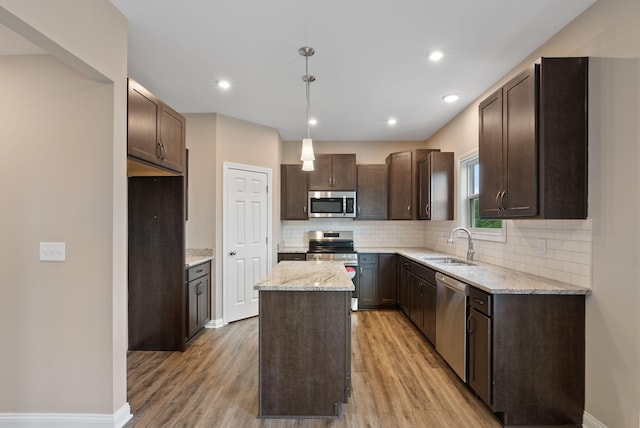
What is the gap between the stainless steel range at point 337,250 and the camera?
15.1 feet

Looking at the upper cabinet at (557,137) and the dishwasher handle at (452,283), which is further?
the dishwasher handle at (452,283)

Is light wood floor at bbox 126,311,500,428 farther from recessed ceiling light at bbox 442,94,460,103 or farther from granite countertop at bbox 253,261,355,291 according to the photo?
recessed ceiling light at bbox 442,94,460,103

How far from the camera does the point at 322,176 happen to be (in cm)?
497

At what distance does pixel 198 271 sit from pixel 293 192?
200cm

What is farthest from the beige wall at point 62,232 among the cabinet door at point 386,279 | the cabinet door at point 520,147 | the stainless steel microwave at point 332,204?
the cabinet door at point 386,279

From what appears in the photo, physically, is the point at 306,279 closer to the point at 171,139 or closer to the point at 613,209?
the point at 171,139

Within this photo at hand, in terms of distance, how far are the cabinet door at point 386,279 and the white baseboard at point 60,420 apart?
3.45 metres

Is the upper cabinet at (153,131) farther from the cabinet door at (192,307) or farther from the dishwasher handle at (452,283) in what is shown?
the dishwasher handle at (452,283)

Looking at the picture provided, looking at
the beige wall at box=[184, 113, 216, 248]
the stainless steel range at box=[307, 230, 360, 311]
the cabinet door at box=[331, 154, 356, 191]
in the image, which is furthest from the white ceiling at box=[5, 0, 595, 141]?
the stainless steel range at box=[307, 230, 360, 311]

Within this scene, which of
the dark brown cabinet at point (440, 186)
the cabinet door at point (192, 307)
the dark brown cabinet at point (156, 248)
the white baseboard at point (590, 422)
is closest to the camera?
the white baseboard at point (590, 422)

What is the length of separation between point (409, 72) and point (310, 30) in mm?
1097

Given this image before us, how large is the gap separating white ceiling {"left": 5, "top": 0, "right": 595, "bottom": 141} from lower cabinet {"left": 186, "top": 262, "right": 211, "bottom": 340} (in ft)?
6.48

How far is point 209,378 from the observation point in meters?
2.68

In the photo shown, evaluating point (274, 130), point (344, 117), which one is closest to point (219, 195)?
point (274, 130)
